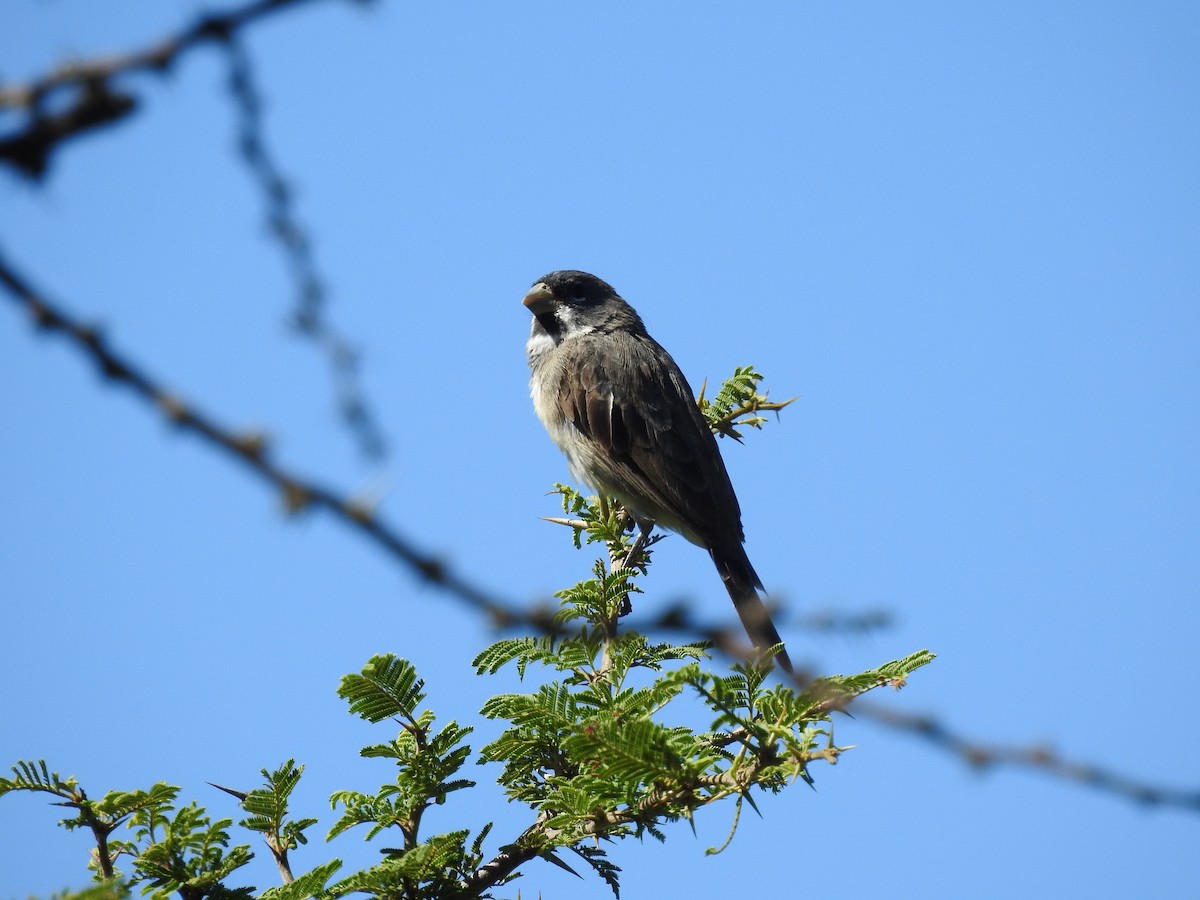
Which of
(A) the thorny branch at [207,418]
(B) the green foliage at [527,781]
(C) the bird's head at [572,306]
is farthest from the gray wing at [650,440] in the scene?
(A) the thorny branch at [207,418]

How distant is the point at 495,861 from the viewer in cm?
313

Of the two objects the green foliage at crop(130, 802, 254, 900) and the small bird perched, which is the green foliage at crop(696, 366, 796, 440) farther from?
the green foliage at crop(130, 802, 254, 900)

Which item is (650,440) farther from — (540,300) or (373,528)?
(373,528)

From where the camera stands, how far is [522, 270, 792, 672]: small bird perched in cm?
680

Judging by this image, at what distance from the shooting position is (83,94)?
2.98ft

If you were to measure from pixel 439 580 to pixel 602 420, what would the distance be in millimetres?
6352

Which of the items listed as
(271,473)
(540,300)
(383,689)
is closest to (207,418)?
(271,473)

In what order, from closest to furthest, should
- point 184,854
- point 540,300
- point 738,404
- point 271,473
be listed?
1. point 271,473
2. point 184,854
3. point 738,404
4. point 540,300

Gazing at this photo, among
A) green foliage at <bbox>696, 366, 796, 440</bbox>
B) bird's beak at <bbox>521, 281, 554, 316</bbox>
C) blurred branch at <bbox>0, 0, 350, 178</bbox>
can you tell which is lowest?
blurred branch at <bbox>0, 0, 350, 178</bbox>

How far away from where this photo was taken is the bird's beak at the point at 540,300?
821 cm

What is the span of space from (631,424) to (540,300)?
157cm

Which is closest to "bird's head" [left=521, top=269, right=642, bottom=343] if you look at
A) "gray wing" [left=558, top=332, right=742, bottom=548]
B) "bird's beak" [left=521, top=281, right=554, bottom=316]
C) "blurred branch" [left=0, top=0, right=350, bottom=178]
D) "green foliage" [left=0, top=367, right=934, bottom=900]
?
"bird's beak" [left=521, top=281, right=554, bottom=316]

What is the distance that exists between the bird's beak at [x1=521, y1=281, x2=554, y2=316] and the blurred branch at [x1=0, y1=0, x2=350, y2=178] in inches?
286

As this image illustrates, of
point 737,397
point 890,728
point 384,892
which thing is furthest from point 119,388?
point 737,397
